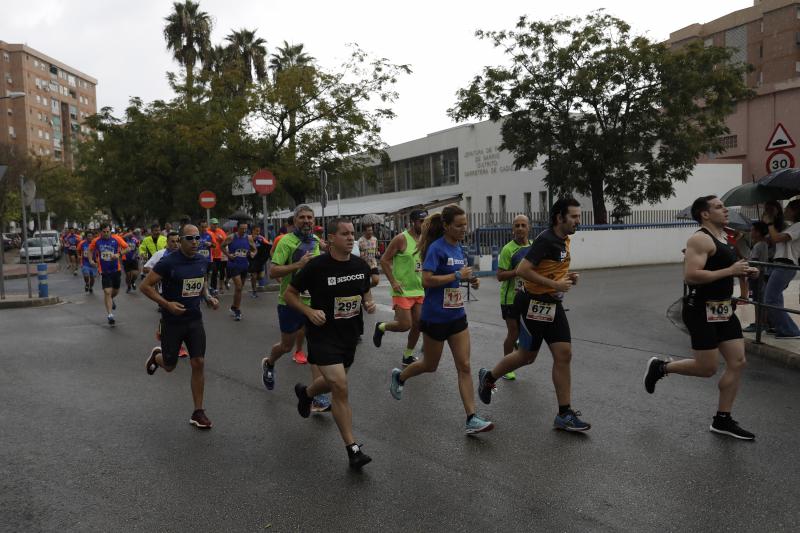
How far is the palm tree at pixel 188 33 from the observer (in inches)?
A: 1661

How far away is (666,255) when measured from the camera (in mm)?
25828

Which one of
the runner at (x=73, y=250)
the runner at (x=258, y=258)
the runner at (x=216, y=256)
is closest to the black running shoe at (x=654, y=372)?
the runner at (x=258, y=258)

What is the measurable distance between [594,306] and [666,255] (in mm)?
13246

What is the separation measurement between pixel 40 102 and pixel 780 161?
10761cm

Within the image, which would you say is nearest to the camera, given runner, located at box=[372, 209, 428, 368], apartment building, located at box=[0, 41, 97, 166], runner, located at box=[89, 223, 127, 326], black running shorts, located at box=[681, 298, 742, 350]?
black running shorts, located at box=[681, 298, 742, 350]

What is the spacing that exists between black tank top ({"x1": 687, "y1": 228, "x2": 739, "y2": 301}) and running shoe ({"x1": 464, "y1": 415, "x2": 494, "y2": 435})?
1828 millimetres

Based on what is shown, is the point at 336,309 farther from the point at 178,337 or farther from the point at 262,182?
the point at 262,182

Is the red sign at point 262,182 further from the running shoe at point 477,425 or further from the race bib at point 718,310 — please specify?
the race bib at point 718,310

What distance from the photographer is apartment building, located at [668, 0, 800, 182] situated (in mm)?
43750

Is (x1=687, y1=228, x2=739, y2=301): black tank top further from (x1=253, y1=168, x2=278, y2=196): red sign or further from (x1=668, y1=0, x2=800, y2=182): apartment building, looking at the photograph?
(x1=668, y1=0, x2=800, y2=182): apartment building

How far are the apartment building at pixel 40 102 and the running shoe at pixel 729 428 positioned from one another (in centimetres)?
9027

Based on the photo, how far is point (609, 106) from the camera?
2592 centimetres

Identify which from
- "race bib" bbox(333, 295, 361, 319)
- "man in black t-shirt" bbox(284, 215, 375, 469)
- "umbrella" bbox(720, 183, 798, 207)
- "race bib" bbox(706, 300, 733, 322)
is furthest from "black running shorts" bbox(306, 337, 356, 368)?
"umbrella" bbox(720, 183, 798, 207)

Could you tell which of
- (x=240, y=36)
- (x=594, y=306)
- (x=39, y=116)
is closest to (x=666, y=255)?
(x=594, y=306)
